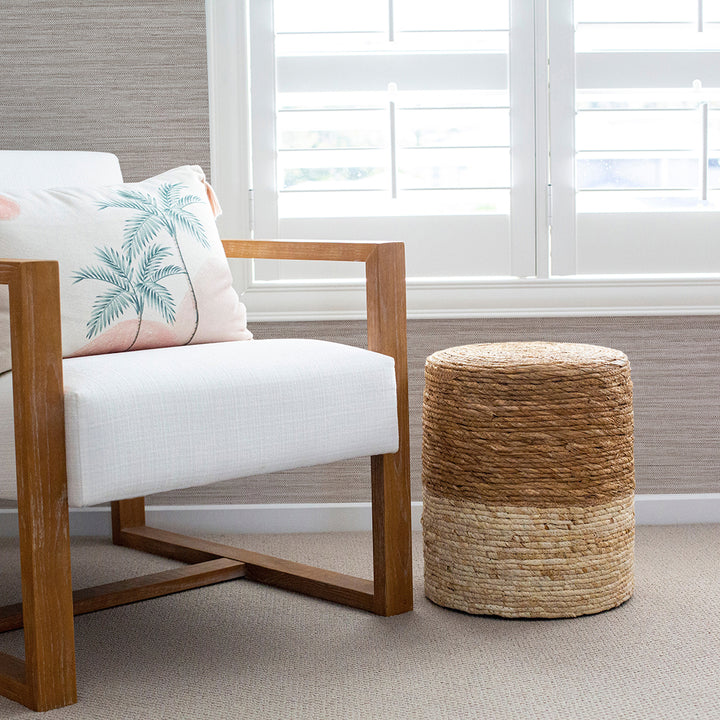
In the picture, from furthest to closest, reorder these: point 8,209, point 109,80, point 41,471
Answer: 1. point 109,80
2. point 8,209
3. point 41,471

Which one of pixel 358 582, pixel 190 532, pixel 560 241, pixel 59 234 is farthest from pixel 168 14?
pixel 358 582

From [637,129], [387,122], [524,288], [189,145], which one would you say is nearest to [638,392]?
[524,288]

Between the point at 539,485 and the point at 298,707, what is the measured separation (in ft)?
1.71

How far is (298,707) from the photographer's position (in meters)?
1.33

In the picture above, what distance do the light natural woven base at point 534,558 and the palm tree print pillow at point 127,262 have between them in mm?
508

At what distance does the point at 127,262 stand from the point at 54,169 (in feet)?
1.29

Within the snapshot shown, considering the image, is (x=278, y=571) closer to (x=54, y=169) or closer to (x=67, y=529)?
(x=67, y=529)

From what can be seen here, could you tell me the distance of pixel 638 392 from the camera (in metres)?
2.22

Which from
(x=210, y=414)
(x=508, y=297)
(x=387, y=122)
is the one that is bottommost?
(x=210, y=414)

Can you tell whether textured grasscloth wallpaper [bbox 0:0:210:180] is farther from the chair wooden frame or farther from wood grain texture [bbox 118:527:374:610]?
wood grain texture [bbox 118:527:374:610]

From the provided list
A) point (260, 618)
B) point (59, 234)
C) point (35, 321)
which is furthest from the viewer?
point (260, 618)

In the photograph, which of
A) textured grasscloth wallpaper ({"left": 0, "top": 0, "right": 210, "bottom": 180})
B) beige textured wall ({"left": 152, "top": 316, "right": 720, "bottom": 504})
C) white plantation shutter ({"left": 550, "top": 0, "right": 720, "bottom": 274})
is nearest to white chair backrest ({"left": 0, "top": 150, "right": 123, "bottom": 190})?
textured grasscloth wallpaper ({"left": 0, "top": 0, "right": 210, "bottom": 180})

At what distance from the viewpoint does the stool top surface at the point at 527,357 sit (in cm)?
161

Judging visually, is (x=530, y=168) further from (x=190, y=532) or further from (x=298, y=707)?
(x=298, y=707)
